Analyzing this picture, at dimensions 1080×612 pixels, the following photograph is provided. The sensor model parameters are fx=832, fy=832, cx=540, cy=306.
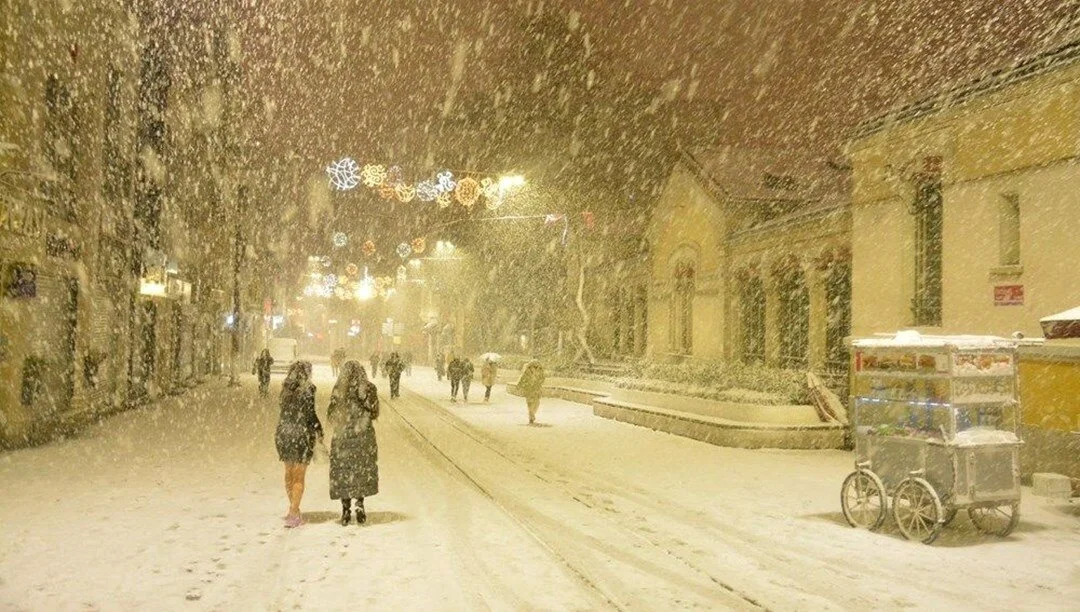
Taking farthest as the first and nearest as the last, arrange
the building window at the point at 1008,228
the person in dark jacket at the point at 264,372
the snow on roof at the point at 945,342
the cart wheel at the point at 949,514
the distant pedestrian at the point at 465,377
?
the person in dark jacket at the point at 264,372, the distant pedestrian at the point at 465,377, the building window at the point at 1008,228, the snow on roof at the point at 945,342, the cart wheel at the point at 949,514

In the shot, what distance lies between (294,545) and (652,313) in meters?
27.2

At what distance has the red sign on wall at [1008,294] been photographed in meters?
13.3

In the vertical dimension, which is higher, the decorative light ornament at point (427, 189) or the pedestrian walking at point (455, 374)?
the decorative light ornament at point (427, 189)

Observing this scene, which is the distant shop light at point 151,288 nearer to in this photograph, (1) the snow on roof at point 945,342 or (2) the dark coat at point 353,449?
(2) the dark coat at point 353,449

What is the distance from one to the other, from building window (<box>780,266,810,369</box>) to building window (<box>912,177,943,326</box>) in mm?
6864

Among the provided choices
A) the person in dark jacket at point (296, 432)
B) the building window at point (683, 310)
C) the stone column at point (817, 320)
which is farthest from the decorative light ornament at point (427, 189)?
the person in dark jacket at point (296, 432)

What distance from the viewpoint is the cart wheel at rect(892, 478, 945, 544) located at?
8609 mm

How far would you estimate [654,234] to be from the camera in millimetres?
34375

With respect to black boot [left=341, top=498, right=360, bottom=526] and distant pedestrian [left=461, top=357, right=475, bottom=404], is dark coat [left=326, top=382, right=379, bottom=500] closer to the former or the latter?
black boot [left=341, top=498, right=360, bottom=526]

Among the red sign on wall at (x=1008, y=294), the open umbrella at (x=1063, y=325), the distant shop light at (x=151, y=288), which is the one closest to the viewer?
A: the open umbrella at (x=1063, y=325)

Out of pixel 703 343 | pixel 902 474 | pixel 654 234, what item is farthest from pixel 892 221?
pixel 654 234

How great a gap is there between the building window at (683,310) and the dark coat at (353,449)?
23.1 m

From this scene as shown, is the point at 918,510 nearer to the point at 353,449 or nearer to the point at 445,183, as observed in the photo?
the point at 353,449

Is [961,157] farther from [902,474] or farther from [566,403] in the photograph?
[566,403]
